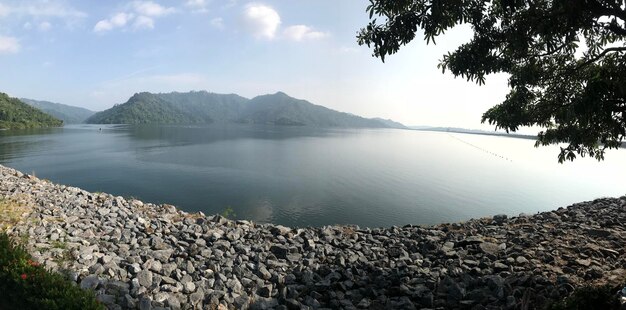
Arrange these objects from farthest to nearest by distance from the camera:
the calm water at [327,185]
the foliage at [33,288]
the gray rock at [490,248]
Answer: the calm water at [327,185], the gray rock at [490,248], the foliage at [33,288]

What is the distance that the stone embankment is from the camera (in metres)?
10.6

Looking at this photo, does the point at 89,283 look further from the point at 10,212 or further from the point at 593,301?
the point at 593,301

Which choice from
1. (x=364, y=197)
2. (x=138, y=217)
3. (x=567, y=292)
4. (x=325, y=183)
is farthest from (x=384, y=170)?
(x=567, y=292)

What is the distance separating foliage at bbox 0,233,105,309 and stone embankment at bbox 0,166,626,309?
82cm

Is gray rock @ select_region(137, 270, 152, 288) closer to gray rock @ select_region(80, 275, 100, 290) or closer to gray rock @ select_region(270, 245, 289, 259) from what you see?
gray rock @ select_region(80, 275, 100, 290)

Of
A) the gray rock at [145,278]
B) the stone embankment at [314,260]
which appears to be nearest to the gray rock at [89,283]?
the stone embankment at [314,260]

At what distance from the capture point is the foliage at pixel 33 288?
29.5 ft

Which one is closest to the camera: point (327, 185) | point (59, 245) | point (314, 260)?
point (59, 245)

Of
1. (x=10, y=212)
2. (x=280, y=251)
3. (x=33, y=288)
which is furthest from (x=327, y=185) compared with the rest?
(x=33, y=288)

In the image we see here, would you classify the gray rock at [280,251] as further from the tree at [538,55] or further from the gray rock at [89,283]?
the tree at [538,55]

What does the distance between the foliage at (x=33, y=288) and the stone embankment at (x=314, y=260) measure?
2.70ft

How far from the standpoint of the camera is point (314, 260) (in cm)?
1488

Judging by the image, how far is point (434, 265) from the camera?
534 inches

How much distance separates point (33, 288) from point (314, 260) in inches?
389
